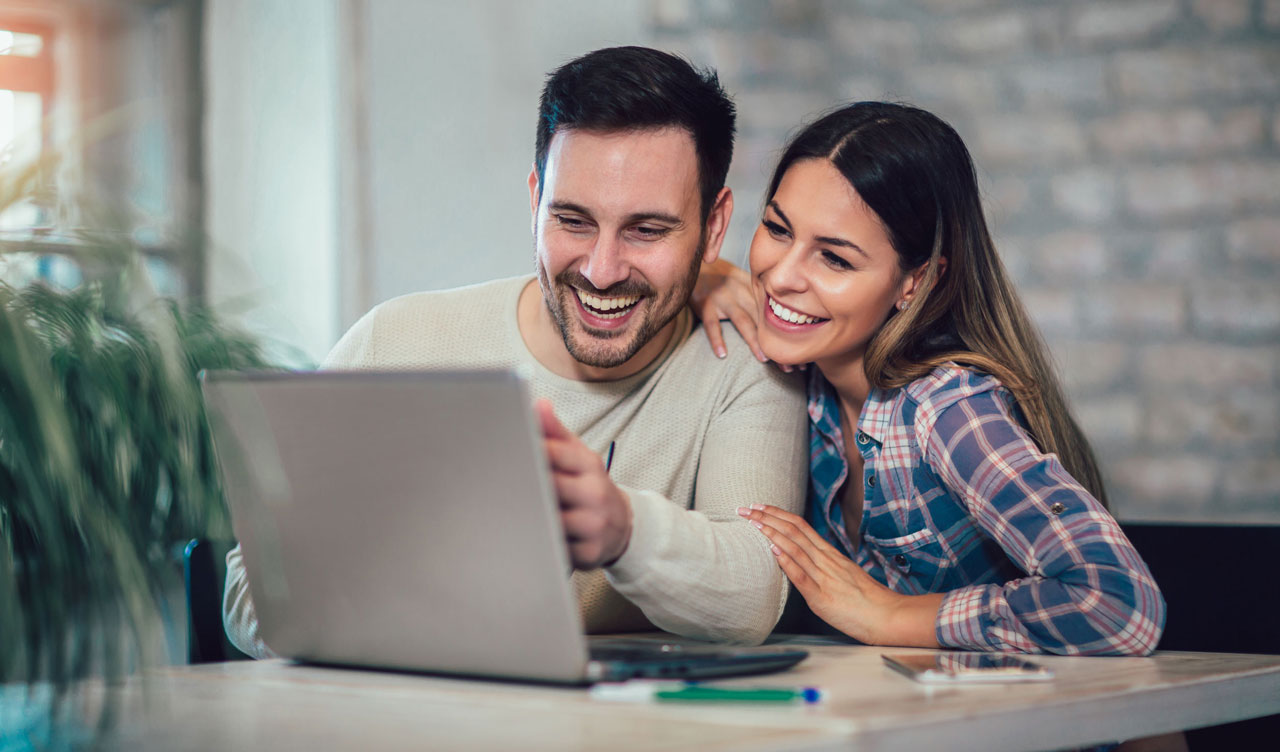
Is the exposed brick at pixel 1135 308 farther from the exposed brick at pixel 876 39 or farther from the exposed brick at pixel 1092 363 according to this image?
the exposed brick at pixel 876 39

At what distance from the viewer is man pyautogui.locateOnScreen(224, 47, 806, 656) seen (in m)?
1.56

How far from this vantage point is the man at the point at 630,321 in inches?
61.3

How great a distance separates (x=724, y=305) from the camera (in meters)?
1.72

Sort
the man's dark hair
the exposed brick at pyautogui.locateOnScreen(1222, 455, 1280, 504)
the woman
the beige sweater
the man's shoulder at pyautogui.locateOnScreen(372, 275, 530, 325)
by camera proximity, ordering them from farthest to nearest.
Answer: the exposed brick at pyautogui.locateOnScreen(1222, 455, 1280, 504), the man's shoulder at pyautogui.locateOnScreen(372, 275, 530, 325), the man's dark hair, the beige sweater, the woman

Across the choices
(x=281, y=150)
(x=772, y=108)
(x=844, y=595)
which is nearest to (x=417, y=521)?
(x=844, y=595)

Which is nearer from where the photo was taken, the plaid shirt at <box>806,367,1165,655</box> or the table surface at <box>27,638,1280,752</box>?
the table surface at <box>27,638,1280,752</box>

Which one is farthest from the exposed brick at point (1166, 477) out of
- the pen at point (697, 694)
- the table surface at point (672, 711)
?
the pen at point (697, 694)

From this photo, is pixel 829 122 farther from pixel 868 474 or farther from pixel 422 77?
pixel 422 77

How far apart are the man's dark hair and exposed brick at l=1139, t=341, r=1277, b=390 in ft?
4.11

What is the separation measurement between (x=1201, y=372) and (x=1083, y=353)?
0.23 meters

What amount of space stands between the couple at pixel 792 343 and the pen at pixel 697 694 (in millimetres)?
493

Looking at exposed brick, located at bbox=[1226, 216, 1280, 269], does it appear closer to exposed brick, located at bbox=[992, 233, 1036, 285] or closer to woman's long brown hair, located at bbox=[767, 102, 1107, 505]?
exposed brick, located at bbox=[992, 233, 1036, 285]

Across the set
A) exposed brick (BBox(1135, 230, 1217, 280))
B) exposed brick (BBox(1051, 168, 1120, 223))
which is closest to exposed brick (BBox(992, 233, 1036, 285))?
exposed brick (BBox(1051, 168, 1120, 223))

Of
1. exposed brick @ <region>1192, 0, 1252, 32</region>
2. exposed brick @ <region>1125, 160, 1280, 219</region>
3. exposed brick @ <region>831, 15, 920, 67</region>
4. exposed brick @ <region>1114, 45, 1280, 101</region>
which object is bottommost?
exposed brick @ <region>1125, 160, 1280, 219</region>
